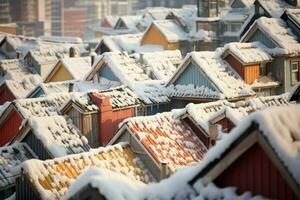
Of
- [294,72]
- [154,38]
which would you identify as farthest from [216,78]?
[154,38]

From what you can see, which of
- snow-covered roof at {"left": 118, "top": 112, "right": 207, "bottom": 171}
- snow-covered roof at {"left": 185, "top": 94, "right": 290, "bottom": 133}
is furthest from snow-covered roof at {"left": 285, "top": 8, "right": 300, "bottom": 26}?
snow-covered roof at {"left": 118, "top": 112, "right": 207, "bottom": 171}

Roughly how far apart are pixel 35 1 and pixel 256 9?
215 ft

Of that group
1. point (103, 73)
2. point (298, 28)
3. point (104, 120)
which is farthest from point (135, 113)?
point (298, 28)

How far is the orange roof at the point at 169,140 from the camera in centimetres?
2195

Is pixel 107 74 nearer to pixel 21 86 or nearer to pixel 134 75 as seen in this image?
pixel 134 75

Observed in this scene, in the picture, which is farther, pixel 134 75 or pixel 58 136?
pixel 134 75

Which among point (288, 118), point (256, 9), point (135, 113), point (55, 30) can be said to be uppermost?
point (288, 118)

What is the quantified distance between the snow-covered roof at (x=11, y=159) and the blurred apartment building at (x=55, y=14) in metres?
65.0

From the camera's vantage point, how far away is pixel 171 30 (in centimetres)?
5328

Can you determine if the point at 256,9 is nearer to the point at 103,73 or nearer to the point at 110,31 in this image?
the point at 103,73

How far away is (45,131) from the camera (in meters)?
24.5

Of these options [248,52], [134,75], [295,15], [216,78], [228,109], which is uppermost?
[295,15]

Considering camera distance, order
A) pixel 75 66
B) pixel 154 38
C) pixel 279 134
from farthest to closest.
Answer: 1. pixel 154 38
2. pixel 75 66
3. pixel 279 134

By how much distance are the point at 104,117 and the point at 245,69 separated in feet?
26.5
